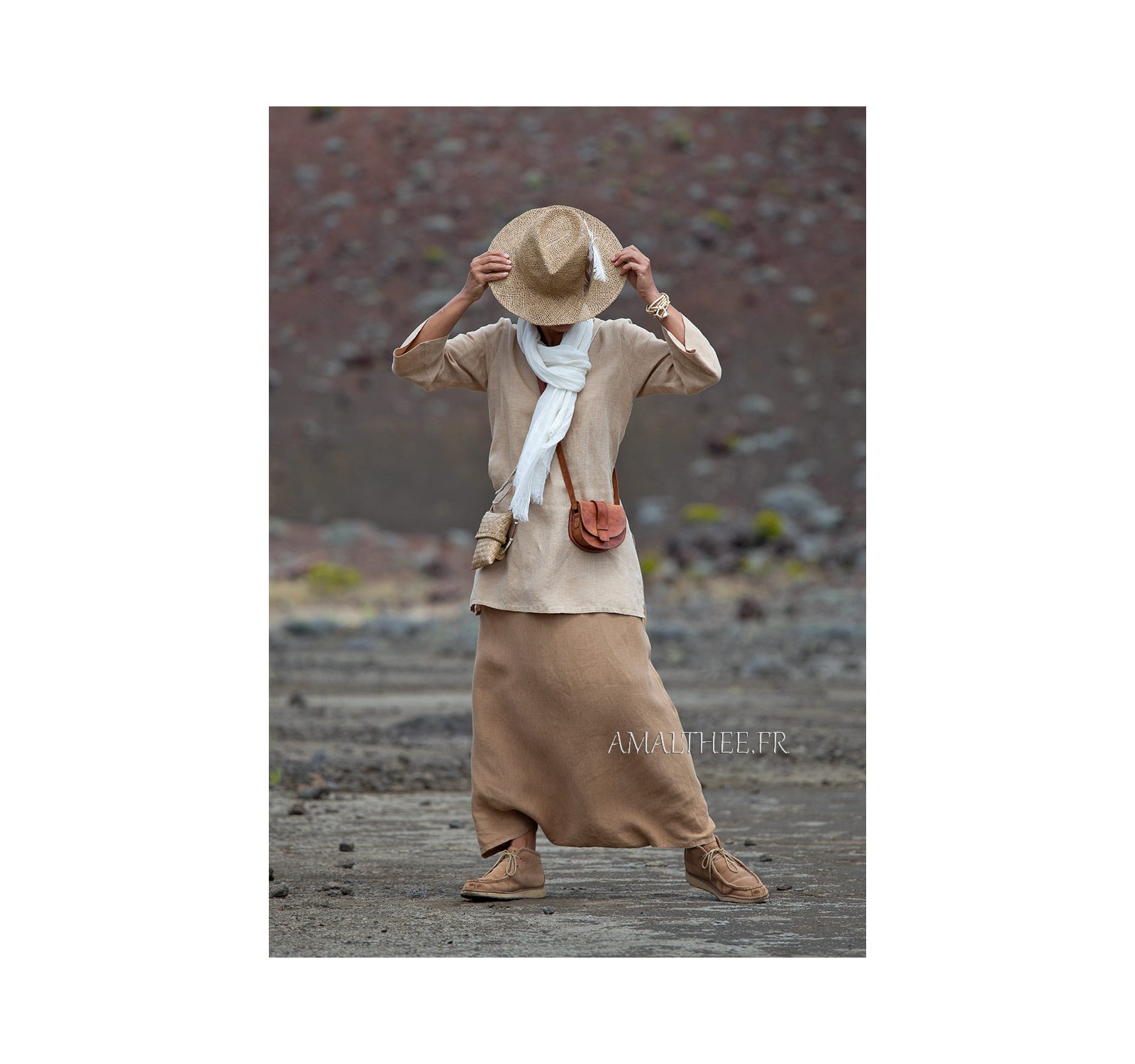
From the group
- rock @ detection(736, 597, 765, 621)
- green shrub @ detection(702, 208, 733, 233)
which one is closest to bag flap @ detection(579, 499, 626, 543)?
rock @ detection(736, 597, 765, 621)

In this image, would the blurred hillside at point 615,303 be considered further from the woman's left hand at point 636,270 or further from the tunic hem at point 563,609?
the woman's left hand at point 636,270

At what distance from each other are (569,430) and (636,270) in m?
0.51

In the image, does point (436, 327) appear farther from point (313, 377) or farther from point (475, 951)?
point (313, 377)

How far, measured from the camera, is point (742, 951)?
3.94 m

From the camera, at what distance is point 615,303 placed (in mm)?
15820

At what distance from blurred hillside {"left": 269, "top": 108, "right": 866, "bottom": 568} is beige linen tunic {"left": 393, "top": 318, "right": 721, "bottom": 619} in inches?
438

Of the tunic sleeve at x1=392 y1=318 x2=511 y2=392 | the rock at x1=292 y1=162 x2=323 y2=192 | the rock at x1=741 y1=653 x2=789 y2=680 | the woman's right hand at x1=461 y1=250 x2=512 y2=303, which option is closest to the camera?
the woman's right hand at x1=461 y1=250 x2=512 y2=303

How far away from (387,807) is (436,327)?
99.6 inches

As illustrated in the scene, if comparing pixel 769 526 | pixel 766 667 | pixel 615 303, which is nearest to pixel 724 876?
pixel 766 667

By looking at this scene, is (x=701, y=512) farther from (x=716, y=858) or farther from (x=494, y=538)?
(x=494, y=538)

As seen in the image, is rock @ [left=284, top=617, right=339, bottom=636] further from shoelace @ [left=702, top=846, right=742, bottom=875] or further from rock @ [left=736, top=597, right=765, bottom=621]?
shoelace @ [left=702, top=846, right=742, bottom=875]

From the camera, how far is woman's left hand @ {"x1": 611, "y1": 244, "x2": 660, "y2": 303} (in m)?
4.22

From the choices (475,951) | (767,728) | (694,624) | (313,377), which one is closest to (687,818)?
(475,951)

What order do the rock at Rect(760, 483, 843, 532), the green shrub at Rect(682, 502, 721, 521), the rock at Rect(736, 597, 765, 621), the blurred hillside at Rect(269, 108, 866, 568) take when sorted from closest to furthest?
the rock at Rect(736, 597, 765, 621) < the rock at Rect(760, 483, 843, 532) < the green shrub at Rect(682, 502, 721, 521) < the blurred hillside at Rect(269, 108, 866, 568)
